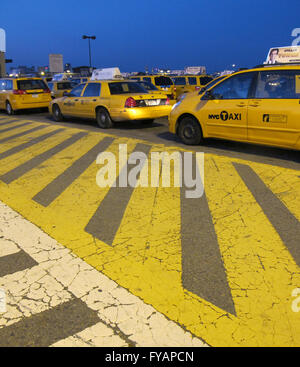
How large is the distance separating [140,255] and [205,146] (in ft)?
16.6

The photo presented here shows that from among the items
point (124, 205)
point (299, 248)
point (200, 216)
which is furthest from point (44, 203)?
point (299, 248)

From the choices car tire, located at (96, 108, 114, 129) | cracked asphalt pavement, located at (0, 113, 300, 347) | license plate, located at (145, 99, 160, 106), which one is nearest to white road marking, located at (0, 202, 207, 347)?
cracked asphalt pavement, located at (0, 113, 300, 347)

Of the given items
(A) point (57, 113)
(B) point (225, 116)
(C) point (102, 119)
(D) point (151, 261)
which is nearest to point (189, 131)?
(B) point (225, 116)

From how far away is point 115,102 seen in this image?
34.7 ft

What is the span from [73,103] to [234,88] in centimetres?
699

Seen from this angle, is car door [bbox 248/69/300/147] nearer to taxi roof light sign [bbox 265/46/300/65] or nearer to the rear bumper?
the rear bumper

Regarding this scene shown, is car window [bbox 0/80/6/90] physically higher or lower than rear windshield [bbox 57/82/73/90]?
lower

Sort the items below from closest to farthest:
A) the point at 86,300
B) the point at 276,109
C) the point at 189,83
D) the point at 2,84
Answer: the point at 86,300, the point at 276,109, the point at 2,84, the point at 189,83

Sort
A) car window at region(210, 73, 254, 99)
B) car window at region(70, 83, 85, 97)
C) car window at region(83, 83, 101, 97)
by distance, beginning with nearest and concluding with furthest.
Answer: car window at region(210, 73, 254, 99) → car window at region(83, 83, 101, 97) → car window at region(70, 83, 85, 97)

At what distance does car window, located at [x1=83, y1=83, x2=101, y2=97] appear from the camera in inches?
443

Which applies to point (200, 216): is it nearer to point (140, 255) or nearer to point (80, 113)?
point (140, 255)

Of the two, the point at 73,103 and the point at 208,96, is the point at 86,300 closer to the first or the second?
the point at 208,96

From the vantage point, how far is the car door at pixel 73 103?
1208cm

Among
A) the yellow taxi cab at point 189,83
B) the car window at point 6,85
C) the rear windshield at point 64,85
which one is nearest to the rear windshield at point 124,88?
the car window at point 6,85
